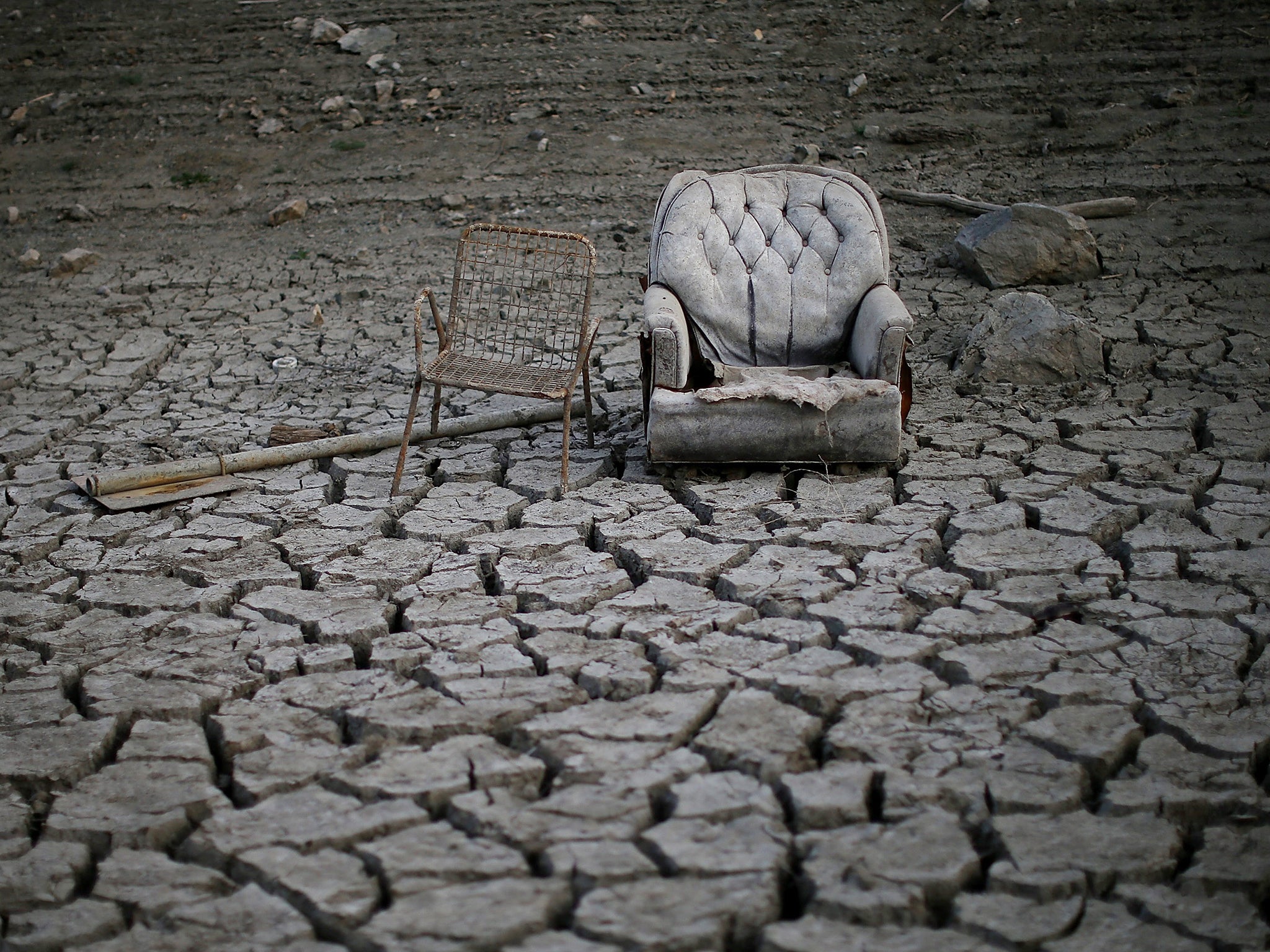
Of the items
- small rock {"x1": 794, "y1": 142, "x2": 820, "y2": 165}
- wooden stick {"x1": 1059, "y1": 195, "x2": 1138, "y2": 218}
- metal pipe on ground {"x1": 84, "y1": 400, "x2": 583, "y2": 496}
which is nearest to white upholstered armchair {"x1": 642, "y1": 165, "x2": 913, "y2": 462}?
metal pipe on ground {"x1": 84, "y1": 400, "x2": 583, "y2": 496}

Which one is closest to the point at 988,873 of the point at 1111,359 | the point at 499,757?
the point at 499,757

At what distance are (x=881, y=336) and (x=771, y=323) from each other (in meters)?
0.57

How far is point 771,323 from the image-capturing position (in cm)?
450

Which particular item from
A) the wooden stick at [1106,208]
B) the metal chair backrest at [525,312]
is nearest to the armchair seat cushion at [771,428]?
the metal chair backrest at [525,312]

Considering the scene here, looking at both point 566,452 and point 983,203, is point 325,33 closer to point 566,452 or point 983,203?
point 983,203

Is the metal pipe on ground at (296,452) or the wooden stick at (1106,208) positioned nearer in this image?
the metal pipe on ground at (296,452)

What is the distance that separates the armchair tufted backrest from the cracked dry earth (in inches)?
21.8

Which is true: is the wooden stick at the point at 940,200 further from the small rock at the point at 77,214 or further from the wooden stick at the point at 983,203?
the small rock at the point at 77,214

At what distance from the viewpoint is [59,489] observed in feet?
13.6

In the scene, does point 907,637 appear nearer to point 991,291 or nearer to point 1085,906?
point 1085,906

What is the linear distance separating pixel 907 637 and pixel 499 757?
1164 mm

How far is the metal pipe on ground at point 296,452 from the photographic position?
403 cm

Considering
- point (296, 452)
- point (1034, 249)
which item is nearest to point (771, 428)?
point (296, 452)

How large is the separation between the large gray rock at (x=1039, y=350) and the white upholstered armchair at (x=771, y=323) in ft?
1.96
